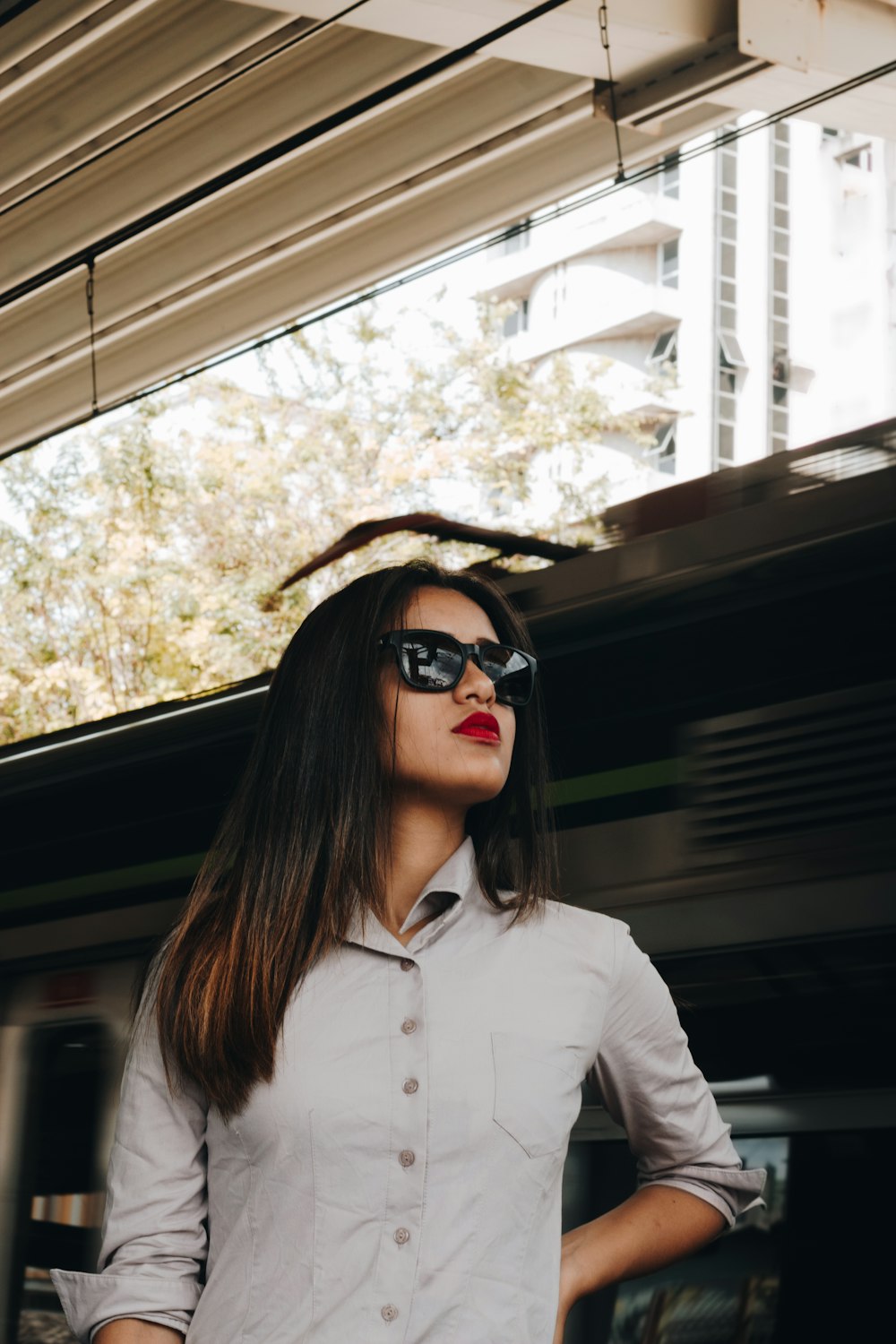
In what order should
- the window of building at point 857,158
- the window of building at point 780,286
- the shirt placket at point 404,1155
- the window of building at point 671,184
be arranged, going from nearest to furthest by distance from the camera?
the shirt placket at point 404,1155 → the window of building at point 780,286 → the window of building at point 857,158 → the window of building at point 671,184

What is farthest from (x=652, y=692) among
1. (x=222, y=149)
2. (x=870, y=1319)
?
(x=222, y=149)

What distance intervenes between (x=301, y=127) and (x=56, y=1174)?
2935mm

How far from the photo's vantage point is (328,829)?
5.56ft

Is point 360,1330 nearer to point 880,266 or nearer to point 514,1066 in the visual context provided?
point 514,1066

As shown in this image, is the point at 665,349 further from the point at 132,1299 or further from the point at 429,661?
the point at 132,1299

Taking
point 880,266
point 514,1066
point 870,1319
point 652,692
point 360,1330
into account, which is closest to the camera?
point 360,1330

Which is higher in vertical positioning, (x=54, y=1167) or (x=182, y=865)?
(x=182, y=865)

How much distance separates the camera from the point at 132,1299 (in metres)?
1.49

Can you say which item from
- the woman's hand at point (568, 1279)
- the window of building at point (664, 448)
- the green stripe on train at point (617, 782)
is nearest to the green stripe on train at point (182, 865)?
the green stripe on train at point (617, 782)

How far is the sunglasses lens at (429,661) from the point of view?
172 centimetres

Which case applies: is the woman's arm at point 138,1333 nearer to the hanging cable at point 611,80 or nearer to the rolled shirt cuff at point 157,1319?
the rolled shirt cuff at point 157,1319

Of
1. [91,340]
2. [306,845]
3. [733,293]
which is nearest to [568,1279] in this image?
[306,845]

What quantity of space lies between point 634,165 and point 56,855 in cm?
248

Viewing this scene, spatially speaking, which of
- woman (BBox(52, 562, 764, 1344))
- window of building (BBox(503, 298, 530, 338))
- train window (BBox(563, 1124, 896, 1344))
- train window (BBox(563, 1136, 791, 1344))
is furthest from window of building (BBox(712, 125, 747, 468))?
woman (BBox(52, 562, 764, 1344))
